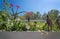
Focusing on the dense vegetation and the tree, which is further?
the tree

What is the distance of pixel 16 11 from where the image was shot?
16.0 feet

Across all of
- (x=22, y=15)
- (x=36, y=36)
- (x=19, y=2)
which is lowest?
(x=36, y=36)

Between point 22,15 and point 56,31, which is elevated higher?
point 22,15

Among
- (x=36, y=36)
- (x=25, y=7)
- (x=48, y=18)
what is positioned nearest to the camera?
(x=36, y=36)

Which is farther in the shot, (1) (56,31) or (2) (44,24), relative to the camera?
(2) (44,24)

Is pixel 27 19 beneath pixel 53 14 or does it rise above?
beneath

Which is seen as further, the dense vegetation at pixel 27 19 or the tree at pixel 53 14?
the tree at pixel 53 14

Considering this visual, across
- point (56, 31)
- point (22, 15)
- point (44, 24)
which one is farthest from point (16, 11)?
point (56, 31)

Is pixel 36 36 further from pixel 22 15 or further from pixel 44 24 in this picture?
pixel 22 15

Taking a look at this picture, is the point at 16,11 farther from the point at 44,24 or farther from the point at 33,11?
the point at 44,24

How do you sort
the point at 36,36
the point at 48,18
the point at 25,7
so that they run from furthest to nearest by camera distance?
the point at 25,7 → the point at 48,18 → the point at 36,36

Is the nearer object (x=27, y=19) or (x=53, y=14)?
(x=53, y=14)

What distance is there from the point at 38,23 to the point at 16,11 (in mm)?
896

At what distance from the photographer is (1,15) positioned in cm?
476
